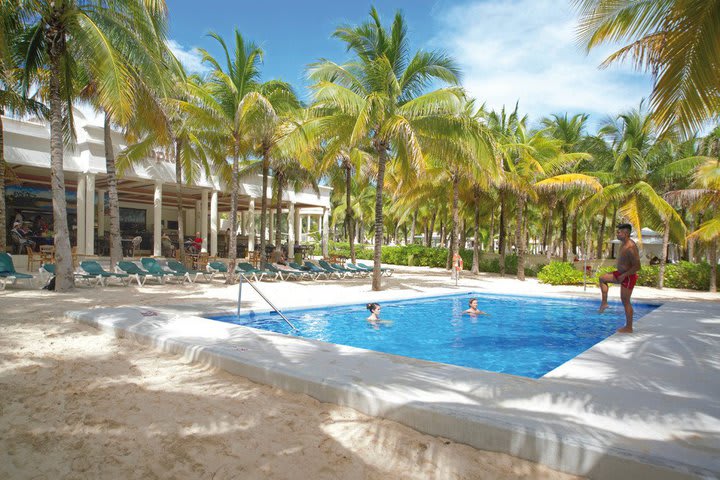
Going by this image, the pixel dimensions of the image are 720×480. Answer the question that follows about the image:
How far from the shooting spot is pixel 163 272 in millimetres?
13453

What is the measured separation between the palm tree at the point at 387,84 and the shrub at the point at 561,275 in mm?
8236

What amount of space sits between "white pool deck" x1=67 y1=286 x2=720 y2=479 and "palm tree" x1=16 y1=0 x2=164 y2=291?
17.4ft

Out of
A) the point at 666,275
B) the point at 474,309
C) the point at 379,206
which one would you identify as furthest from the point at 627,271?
the point at 666,275

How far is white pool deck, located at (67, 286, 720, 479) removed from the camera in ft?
9.25

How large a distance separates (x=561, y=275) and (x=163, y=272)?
1468 centimetres

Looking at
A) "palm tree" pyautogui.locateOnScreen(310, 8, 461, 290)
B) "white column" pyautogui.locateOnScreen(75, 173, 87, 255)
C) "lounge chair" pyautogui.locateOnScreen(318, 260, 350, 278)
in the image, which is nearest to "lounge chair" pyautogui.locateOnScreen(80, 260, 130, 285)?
"white column" pyautogui.locateOnScreen(75, 173, 87, 255)

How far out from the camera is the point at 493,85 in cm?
1972

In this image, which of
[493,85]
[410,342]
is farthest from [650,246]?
[410,342]

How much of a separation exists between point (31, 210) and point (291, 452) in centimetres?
2374

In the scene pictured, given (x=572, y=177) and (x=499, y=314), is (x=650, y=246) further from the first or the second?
(x=499, y=314)

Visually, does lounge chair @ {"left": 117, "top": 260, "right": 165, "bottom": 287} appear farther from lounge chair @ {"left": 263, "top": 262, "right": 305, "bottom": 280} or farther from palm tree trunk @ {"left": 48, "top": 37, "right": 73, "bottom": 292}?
lounge chair @ {"left": 263, "top": 262, "right": 305, "bottom": 280}

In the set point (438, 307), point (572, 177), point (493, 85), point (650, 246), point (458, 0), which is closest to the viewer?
point (458, 0)

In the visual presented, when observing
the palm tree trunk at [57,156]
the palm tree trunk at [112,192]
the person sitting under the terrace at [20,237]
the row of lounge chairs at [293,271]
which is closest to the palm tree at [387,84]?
the row of lounge chairs at [293,271]

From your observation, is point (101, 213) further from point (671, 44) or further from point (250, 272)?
point (671, 44)
